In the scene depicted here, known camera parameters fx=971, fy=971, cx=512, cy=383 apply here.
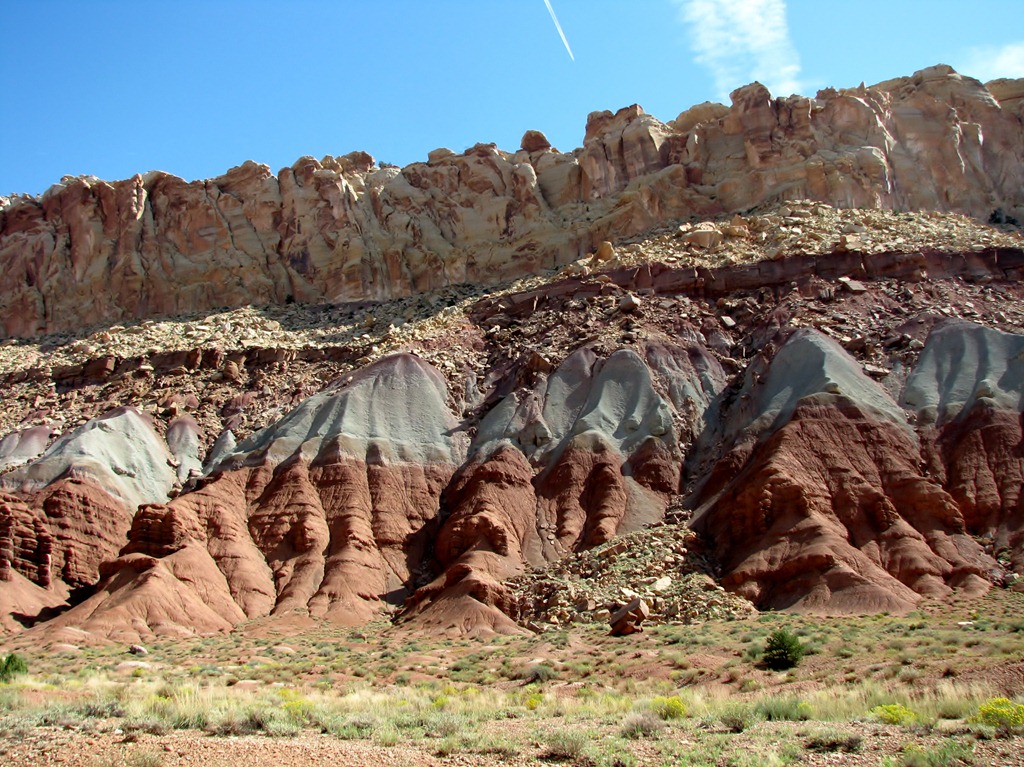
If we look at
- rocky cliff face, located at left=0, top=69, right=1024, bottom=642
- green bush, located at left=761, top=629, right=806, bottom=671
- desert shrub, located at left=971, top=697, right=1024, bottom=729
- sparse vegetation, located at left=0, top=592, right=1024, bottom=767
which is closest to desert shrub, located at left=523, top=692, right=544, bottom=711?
sparse vegetation, located at left=0, top=592, right=1024, bottom=767

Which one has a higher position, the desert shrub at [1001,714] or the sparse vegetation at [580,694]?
the desert shrub at [1001,714]

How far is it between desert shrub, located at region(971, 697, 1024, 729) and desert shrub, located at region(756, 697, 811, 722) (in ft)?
8.69

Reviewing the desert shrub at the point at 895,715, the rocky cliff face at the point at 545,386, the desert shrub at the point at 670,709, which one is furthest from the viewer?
the rocky cliff face at the point at 545,386

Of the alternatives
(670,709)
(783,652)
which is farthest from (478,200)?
(670,709)

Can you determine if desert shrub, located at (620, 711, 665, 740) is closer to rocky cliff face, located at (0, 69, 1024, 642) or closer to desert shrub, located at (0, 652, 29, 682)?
desert shrub, located at (0, 652, 29, 682)

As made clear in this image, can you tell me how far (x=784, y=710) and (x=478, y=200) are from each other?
61.1 meters

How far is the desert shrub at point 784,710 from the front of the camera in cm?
1516

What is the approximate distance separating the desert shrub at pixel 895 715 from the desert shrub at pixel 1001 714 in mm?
886

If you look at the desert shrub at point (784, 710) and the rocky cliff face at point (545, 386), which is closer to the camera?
the desert shrub at point (784, 710)

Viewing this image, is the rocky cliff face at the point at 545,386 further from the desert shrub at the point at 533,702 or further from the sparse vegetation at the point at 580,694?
the desert shrub at the point at 533,702

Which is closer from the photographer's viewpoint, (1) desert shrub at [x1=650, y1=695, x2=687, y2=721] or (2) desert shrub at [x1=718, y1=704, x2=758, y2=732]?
(2) desert shrub at [x1=718, y1=704, x2=758, y2=732]

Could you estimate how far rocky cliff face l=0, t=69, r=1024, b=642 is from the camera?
1362 inches

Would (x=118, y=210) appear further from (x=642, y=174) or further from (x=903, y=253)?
(x=903, y=253)

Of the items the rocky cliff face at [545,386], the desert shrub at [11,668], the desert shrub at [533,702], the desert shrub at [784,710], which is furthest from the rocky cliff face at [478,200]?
the desert shrub at [784,710]
